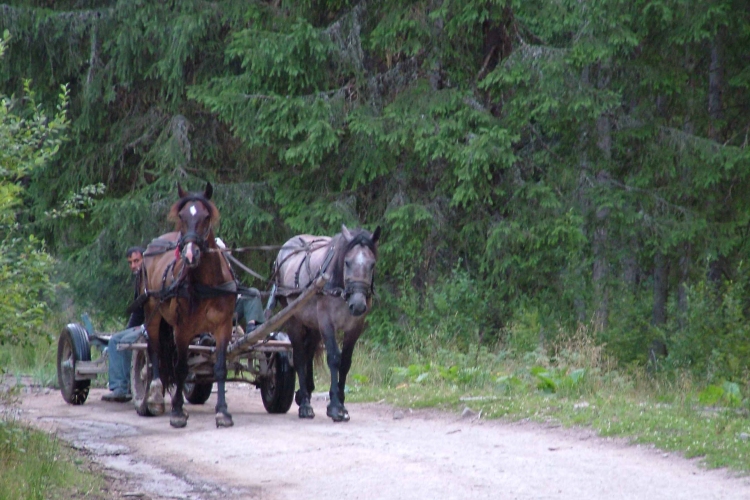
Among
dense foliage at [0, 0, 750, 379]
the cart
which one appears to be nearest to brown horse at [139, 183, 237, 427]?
the cart

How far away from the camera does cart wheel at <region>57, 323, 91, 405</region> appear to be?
40.5 feet

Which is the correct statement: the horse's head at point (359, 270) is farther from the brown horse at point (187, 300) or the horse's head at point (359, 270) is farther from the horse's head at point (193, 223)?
the horse's head at point (193, 223)

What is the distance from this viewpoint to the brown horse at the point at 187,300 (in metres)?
10.1

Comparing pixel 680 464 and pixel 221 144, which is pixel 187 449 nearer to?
pixel 680 464

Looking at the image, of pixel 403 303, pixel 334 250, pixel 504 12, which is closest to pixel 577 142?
pixel 504 12

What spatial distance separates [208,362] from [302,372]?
104 cm

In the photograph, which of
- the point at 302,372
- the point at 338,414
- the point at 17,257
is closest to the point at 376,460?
the point at 338,414

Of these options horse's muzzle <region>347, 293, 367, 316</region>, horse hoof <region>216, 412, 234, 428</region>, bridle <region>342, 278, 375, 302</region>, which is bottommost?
horse hoof <region>216, 412, 234, 428</region>

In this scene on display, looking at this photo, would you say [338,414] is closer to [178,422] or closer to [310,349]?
[310,349]

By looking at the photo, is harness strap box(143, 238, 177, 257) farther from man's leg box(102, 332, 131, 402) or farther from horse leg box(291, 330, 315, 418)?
horse leg box(291, 330, 315, 418)

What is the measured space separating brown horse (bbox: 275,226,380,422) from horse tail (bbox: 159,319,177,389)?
1.27 metres

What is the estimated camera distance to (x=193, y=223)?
9.98 m

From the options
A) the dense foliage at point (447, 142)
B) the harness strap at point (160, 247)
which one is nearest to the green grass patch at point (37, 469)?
the harness strap at point (160, 247)

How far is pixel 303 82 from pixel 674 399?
8357 millimetres
